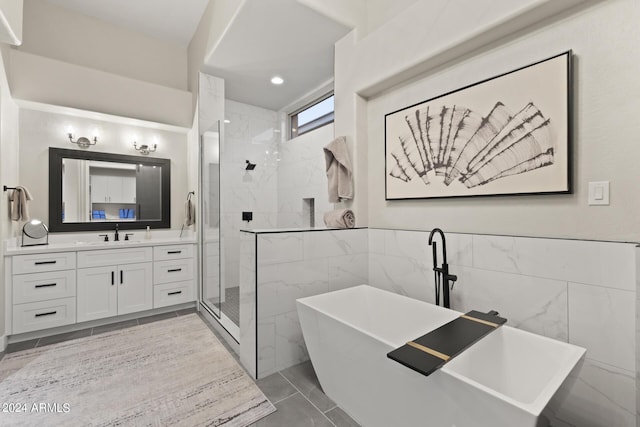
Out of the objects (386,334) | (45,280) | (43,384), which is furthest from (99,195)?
(386,334)

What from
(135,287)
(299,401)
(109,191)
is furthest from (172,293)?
(299,401)

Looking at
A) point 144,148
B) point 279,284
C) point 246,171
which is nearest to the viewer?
point 279,284

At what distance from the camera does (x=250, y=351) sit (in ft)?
6.84

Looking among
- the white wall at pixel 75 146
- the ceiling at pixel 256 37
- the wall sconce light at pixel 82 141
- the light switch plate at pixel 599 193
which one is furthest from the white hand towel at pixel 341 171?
the wall sconce light at pixel 82 141

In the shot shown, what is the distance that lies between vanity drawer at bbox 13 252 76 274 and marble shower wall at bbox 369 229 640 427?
11.4ft

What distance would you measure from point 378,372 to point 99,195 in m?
3.71

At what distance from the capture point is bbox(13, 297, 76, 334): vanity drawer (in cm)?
260

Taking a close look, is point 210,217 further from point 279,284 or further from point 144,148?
point 279,284

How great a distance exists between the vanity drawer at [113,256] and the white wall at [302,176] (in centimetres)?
186

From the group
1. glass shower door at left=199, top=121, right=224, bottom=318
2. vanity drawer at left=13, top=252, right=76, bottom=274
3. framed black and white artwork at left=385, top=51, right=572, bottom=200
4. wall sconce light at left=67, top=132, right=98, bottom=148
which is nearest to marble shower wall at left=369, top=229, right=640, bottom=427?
framed black and white artwork at left=385, top=51, right=572, bottom=200

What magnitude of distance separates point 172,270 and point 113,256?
1.98 feet

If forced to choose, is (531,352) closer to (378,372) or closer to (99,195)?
(378,372)

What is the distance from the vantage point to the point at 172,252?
3.39 metres

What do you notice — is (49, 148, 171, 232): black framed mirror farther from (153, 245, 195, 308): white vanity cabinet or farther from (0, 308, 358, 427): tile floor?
(0, 308, 358, 427): tile floor
